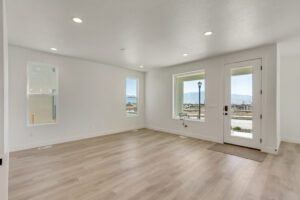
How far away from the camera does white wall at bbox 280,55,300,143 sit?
13.9ft

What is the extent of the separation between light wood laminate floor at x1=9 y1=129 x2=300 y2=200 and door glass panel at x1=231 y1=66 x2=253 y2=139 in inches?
37.4

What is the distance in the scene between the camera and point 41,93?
13.3 feet

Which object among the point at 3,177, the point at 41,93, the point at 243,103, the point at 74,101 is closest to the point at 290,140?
the point at 243,103

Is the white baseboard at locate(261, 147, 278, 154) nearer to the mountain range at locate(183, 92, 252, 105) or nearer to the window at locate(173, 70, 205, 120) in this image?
the mountain range at locate(183, 92, 252, 105)

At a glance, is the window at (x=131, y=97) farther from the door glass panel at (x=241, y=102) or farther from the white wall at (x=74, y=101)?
the door glass panel at (x=241, y=102)

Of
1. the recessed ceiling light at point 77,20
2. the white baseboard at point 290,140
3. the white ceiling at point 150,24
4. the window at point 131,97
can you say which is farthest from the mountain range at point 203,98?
the recessed ceiling light at point 77,20

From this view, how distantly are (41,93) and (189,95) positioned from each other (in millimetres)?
4907

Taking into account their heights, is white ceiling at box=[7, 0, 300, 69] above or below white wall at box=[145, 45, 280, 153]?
above

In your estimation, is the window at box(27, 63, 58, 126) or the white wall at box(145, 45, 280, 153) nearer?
the white wall at box(145, 45, 280, 153)

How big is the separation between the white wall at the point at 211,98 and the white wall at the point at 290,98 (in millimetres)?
1119

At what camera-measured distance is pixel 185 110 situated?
5500 millimetres

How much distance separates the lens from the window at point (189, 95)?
4957 millimetres

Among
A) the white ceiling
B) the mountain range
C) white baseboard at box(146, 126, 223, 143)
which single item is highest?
the white ceiling

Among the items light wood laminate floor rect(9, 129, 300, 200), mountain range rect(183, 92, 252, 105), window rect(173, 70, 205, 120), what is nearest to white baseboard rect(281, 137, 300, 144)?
light wood laminate floor rect(9, 129, 300, 200)
